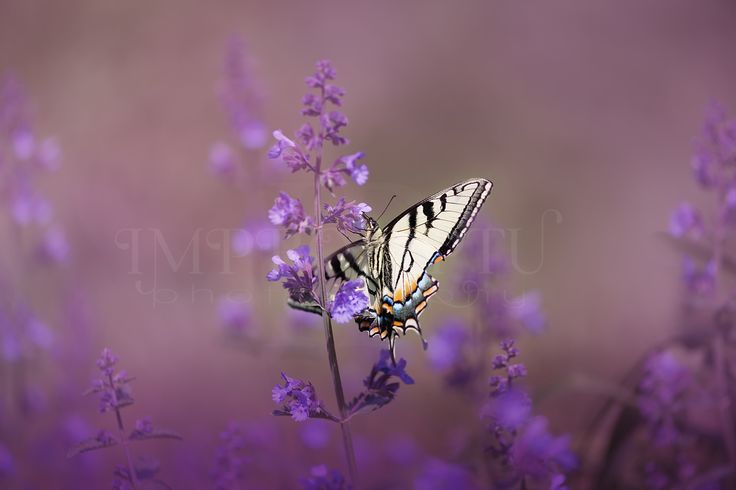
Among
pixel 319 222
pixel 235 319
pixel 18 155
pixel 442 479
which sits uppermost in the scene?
pixel 18 155

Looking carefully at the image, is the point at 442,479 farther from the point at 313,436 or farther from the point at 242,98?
the point at 242,98

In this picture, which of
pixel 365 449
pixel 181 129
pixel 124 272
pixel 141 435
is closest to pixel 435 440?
pixel 365 449

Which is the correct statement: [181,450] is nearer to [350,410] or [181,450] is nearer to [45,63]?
[350,410]

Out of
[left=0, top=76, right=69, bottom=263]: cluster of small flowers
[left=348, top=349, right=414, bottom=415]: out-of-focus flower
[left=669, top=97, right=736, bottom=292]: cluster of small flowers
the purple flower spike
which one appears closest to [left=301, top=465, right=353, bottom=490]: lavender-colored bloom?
[left=348, top=349, right=414, bottom=415]: out-of-focus flower

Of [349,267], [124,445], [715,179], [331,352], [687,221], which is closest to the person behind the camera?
[331,352]

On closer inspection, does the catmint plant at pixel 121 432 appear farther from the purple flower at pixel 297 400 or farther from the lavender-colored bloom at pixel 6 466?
the lavender-colored bloom at pixel 6 466

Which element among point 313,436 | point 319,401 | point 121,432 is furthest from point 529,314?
point 121,432

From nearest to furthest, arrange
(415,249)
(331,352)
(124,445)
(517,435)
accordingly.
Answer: (331,352)
(124,445)
(517,435)
(415,249)
